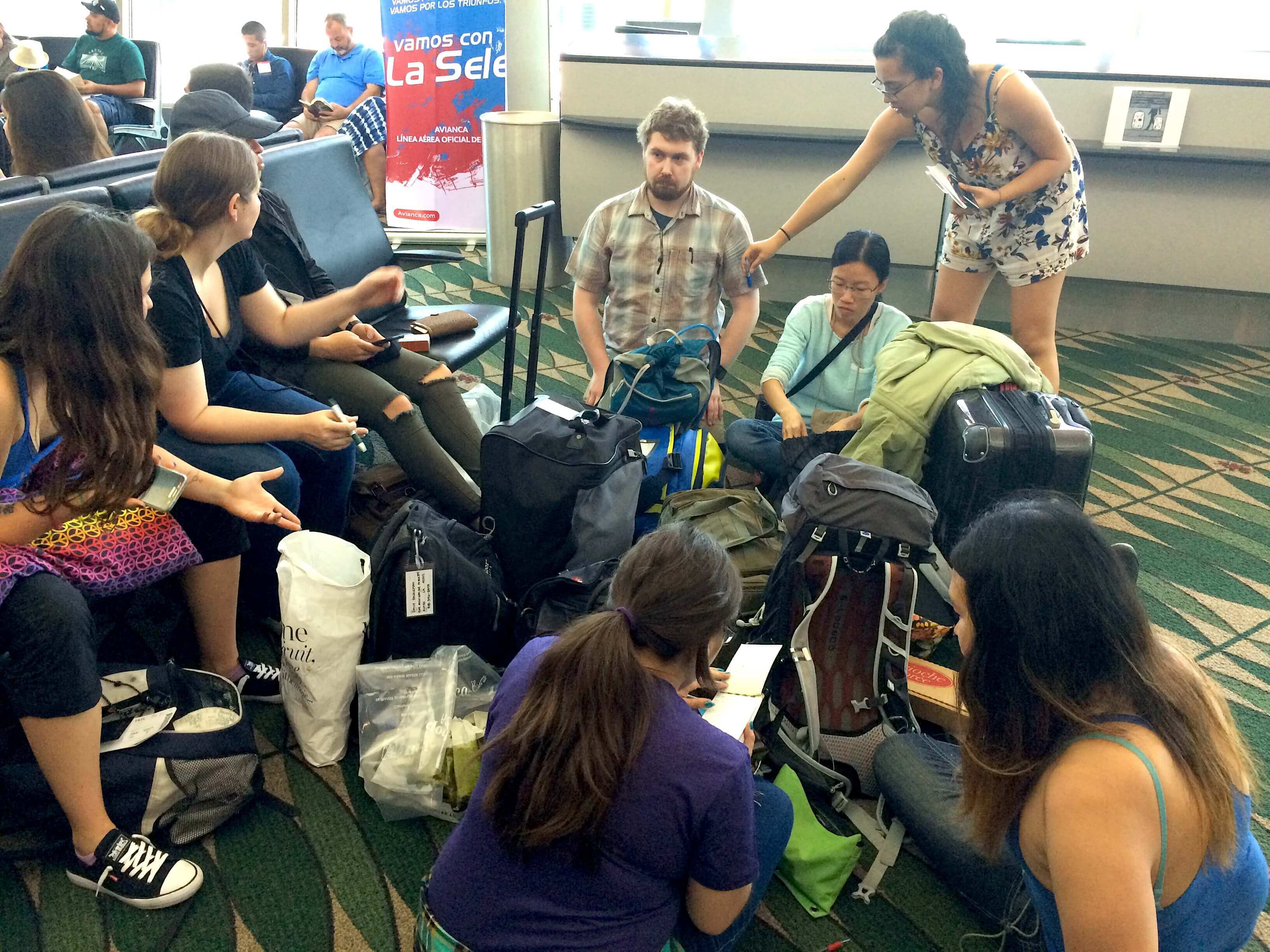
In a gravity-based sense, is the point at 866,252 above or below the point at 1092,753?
above

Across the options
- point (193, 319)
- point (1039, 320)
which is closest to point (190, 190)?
point (193, 319)

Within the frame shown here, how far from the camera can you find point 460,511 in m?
2.54

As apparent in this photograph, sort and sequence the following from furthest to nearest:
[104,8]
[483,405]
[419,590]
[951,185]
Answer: [104,8]
[483,405]
[951,185]
[419,590]

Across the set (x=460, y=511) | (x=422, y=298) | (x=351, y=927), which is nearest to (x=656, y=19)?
(x=422, y=298)

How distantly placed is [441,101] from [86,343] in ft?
13.9

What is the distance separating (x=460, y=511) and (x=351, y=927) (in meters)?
1.15

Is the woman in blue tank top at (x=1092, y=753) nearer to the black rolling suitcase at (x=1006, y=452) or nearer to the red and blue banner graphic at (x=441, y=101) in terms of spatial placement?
the black rolling suitcase at (x=1006, y=452)

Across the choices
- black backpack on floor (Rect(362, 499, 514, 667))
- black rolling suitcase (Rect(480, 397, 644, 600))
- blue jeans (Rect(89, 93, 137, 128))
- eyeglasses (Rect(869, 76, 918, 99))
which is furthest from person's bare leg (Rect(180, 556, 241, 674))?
blue jeans (Rect(89, 93, 137, 128))

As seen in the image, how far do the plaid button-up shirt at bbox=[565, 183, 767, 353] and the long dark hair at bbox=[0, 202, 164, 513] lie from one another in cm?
151

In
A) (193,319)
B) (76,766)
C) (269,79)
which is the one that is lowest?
(76,766)

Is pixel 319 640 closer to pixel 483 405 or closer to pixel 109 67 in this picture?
pixel 483 405

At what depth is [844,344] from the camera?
268 cm

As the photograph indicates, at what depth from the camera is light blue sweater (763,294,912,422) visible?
2.69 meters

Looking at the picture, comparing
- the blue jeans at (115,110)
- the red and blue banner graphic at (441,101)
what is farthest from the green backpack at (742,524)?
the blue jeans at (115,110)
